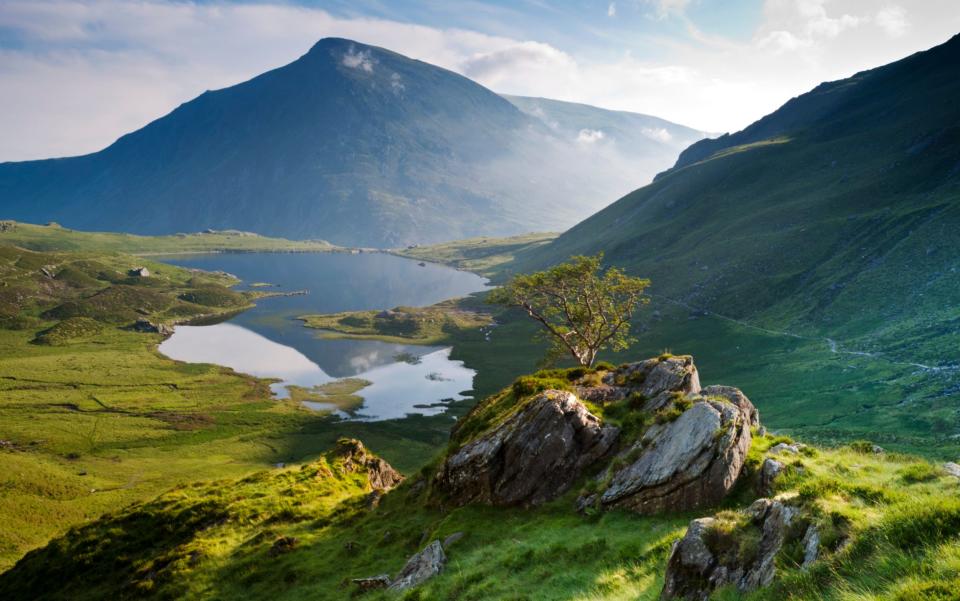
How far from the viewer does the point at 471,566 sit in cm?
2467

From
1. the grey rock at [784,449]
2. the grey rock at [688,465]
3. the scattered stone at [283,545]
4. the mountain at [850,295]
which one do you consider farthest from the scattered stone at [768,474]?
the mountain at [850,295]

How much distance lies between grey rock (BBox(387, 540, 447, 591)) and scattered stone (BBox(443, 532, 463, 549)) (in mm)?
436

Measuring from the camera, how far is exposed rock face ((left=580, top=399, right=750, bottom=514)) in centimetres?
2375

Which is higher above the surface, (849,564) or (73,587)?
(849,564)

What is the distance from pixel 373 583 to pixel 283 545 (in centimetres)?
1254

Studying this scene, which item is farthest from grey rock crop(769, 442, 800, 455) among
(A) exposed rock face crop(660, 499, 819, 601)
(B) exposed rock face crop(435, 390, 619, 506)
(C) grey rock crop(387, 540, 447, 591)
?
(C) grey rock crop(387, 540, 447, 591)

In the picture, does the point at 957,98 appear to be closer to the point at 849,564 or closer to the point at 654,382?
the point at 654,382

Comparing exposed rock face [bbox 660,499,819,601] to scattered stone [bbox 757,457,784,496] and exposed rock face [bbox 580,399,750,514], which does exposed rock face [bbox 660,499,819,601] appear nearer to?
scattered stone [bbox 757,457,784,496]

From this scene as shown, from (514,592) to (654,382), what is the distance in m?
23.2

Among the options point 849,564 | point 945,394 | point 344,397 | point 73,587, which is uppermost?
point 849,564

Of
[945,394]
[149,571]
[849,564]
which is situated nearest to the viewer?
[849,564]

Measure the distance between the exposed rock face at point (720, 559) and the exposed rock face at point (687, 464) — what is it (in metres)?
7.26

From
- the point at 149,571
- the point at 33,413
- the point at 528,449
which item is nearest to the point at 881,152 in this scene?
the point at 528,449

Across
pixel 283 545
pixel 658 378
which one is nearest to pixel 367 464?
pixel 283 545
